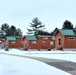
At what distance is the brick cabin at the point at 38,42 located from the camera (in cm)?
5897

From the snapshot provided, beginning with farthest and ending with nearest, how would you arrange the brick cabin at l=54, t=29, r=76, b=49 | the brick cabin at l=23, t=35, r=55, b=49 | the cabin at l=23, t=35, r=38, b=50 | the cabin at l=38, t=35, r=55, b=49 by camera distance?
1. the cabin at l=38, t=35, r=55, b=49
2. the brick cabin at l=23, t=35, r=55, b=49
3. the cabin at l=23, t=35, r=38, b=50
4. the brick cabin at l=54, t=29, r=76, b=49

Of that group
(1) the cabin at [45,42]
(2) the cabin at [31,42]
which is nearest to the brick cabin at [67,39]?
(1) the cabin at [45,42]

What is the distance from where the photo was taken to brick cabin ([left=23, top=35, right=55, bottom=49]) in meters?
59.0

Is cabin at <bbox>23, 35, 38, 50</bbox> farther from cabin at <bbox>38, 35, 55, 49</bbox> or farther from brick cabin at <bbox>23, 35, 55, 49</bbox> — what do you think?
cabin at <bbox>38, 35, 55, 49</bbox>

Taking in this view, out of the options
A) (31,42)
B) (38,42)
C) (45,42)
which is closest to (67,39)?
(45,42)

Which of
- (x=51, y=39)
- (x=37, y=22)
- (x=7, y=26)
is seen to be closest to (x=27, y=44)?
(x=51, y=39)

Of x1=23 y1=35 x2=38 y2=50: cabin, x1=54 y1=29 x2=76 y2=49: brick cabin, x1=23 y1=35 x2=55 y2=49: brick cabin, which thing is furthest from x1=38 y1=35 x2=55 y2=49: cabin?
x1=54 y1=29 x2=76 y2=49: brick cabin

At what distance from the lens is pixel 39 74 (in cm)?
1254

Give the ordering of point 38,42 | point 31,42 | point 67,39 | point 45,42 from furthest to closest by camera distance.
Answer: point 45,42 → point 38,42 → point 31,42 → point 67,39

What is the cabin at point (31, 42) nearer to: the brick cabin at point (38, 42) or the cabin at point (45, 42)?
the brick cabin at point (38, 42)

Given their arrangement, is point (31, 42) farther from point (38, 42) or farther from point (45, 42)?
point (45, 42)

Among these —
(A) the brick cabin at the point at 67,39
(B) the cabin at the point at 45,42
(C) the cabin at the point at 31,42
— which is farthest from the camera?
(B) the cabin at the point at 45,42

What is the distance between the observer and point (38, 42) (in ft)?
196

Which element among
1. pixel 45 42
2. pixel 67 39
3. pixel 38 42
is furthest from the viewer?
pixel 45 42
